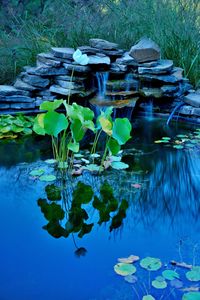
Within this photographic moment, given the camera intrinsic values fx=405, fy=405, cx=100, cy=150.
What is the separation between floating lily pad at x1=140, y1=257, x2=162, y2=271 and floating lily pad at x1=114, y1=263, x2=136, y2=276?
0.21 ft

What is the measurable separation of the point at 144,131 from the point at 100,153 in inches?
41.5

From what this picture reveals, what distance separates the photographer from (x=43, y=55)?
549 cm

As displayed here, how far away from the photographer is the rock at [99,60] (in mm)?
5263

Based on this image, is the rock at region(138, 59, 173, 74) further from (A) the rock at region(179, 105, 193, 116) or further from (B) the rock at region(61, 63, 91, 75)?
(B) the rock at region(61, 63, 91, 75)

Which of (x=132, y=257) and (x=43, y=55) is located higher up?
(x=43, y=55)

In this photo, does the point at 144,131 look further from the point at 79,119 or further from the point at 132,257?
the point at 132,257

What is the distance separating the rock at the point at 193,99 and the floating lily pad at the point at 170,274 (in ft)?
11.1

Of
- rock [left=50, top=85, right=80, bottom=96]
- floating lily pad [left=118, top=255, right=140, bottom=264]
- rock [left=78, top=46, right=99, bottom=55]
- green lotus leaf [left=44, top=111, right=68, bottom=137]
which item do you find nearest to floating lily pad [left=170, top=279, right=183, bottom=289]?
floating lily pad [left=118, top=255, right=140, bottom=264]

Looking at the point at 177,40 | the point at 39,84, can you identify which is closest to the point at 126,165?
the point at 39,84

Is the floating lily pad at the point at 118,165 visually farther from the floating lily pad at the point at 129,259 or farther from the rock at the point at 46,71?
the rock at the point at 46,71

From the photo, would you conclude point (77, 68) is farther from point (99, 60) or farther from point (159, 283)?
point (159, 283)

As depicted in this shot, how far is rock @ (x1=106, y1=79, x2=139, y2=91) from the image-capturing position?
5449 mm

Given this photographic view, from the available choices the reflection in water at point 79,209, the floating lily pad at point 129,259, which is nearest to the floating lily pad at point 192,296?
the floating lily pad at point 129,259

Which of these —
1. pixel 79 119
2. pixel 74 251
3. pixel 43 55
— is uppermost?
pixel 43 55
